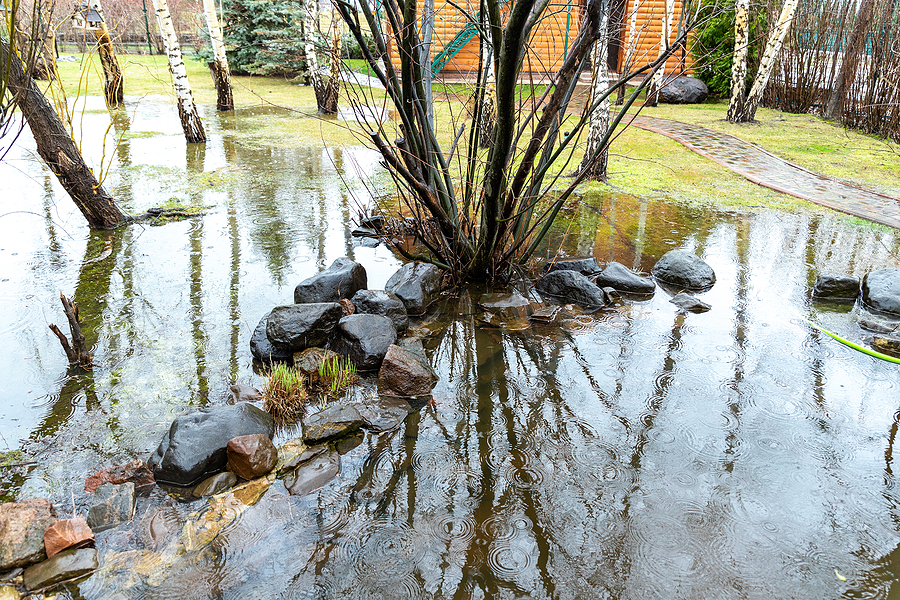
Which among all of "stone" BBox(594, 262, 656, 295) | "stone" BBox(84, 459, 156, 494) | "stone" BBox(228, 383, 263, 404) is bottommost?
"stone" BBox(84, 459, 156, 494)

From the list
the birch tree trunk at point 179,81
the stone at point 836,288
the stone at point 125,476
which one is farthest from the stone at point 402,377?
the birch tree trunk at point 179,81

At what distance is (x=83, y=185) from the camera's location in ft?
20.2

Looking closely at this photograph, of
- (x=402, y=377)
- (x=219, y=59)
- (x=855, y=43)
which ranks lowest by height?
(x=402, y=377)

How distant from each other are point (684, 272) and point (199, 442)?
4307mm

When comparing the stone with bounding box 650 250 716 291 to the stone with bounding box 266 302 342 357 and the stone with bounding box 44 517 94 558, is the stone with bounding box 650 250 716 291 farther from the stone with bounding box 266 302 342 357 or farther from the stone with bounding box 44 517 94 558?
the stone with bounding box 44 517 94 558

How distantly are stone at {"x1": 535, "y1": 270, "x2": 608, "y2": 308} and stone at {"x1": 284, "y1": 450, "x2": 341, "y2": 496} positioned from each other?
8.93ft

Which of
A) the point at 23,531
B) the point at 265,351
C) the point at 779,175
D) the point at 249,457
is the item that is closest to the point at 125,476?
the point at 23,531

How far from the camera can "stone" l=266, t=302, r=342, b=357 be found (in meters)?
4.11

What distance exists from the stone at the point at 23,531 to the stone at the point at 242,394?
45.2 inches

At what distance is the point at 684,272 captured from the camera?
17.9ft

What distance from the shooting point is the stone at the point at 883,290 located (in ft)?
16.2

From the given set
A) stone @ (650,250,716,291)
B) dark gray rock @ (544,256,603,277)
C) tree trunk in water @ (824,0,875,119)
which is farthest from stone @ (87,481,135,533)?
tree trunk in water @ (824,0,875,119)

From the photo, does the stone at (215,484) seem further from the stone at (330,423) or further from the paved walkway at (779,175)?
the paved walkway at (779,175)

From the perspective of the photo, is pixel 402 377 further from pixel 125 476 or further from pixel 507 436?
pixel 125 476
